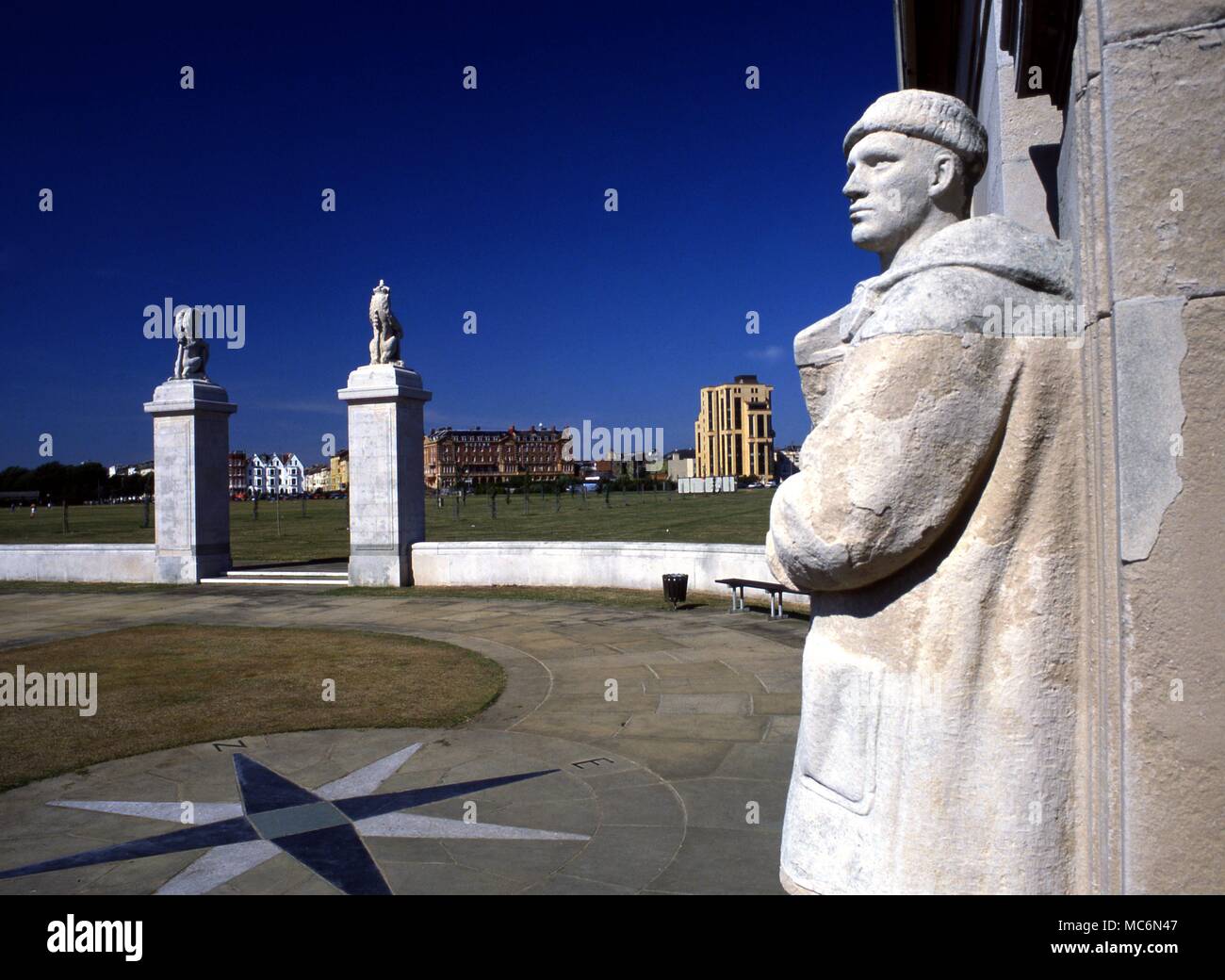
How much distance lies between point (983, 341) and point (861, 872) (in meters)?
1.23

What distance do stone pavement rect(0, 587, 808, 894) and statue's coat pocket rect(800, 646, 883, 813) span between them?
245 centimetres

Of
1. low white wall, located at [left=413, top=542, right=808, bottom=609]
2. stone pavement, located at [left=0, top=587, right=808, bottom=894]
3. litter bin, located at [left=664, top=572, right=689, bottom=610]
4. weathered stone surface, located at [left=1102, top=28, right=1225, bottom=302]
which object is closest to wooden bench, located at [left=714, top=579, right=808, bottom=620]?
litter bin, located at [left=664, top=572, right=689, bottom=610]

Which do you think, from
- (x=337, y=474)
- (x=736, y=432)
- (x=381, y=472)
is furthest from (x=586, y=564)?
(x=337, y=474)

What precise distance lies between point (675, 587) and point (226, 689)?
6947mm

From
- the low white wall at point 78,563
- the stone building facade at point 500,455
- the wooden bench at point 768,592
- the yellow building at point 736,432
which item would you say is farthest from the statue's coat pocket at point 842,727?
the stone building facade at point 500,455

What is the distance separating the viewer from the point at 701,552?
14.9 m

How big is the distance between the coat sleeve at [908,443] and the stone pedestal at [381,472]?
15441mm

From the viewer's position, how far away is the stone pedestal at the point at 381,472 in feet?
54.5

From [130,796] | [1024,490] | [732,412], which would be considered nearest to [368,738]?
[130,796]

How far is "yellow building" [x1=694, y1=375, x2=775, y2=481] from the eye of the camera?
294 feet

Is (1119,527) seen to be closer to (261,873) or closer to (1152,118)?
(1152,118)

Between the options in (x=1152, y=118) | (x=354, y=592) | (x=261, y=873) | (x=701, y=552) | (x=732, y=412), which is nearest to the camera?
(x=1152, y=118)

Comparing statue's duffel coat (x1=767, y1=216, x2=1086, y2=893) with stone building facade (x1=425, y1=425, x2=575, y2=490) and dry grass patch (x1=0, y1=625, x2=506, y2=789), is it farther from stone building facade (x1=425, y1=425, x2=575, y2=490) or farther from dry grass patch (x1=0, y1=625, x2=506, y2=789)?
stone building facade (x1=425, y1=425, x2=575, y2=490)

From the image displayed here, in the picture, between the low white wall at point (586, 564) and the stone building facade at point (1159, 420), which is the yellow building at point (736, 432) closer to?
the low white wall at point (586, 564)
